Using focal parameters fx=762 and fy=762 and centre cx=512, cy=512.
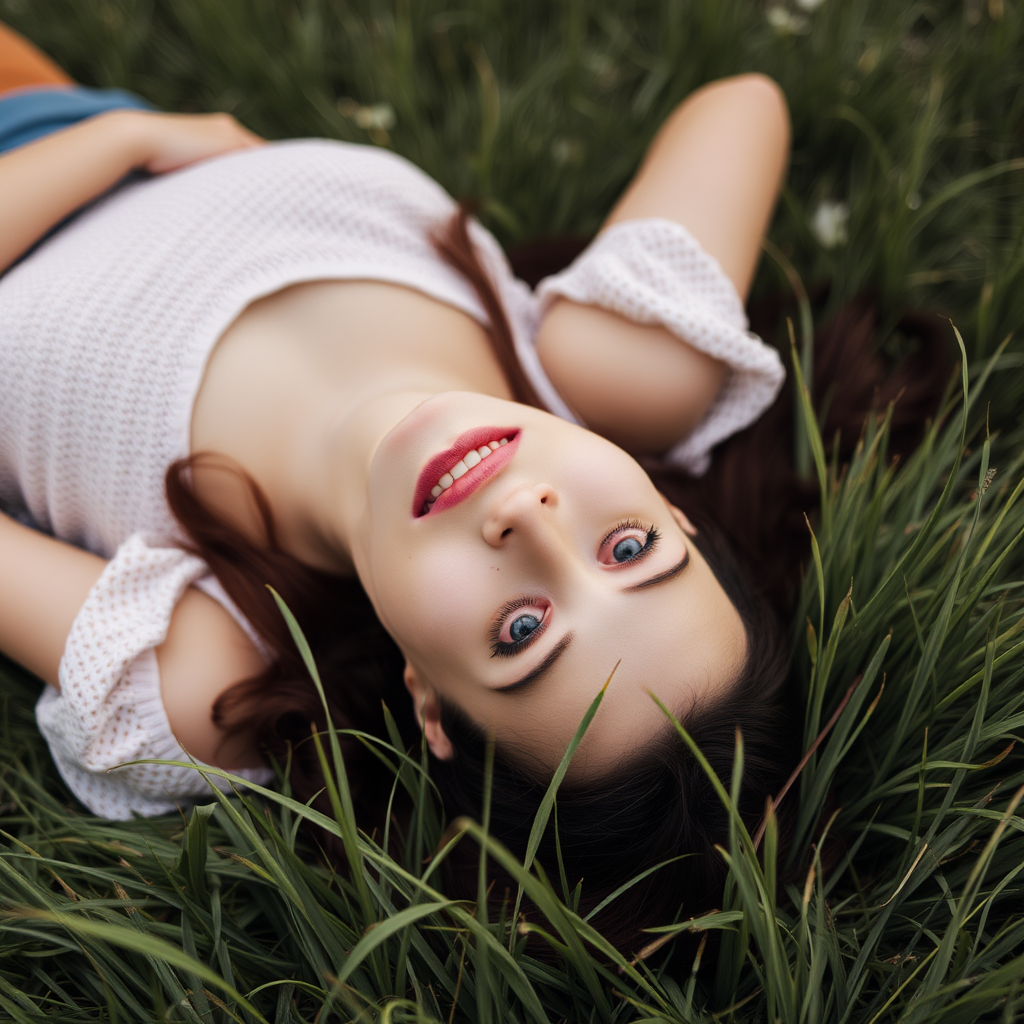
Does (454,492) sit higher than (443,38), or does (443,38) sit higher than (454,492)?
(443,38)

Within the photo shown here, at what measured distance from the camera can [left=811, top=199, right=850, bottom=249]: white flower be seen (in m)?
2.25

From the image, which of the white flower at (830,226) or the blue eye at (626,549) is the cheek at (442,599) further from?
the white flower at (830,226)

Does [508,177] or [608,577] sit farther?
[508,177]

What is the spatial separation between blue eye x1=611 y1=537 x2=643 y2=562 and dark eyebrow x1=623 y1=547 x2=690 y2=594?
55 millimetres

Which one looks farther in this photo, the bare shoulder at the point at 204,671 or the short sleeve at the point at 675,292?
the short sleeve at the point at 675,292

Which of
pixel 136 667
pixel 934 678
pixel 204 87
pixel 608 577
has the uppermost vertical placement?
pixel 204 87

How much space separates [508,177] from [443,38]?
614 mm

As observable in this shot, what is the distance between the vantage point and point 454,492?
4.31 feet

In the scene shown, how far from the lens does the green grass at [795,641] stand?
1.20m

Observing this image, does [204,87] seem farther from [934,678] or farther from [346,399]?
[934,678]

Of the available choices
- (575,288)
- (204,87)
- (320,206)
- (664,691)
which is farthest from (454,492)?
(204,87)

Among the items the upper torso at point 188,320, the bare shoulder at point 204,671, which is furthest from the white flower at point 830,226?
the bare shoulder at point 204,671

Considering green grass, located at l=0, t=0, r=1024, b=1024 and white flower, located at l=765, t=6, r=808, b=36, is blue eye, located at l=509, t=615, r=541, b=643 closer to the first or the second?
green grass, located at l=0, t=0, r=1024, b=1024

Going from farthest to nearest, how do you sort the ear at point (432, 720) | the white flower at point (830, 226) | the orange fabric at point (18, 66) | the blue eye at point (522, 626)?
1. the white flower at point (830, 226)
2. the orange fabric at point (18, 66)
3. the ear at point (432, 720)
4. the blue eye at point (522, 626)
